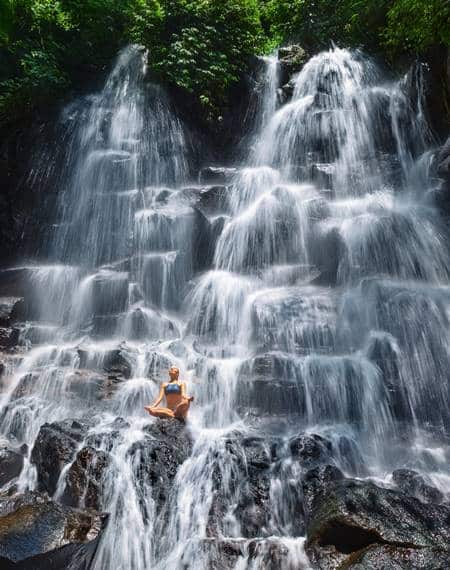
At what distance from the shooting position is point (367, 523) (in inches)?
168

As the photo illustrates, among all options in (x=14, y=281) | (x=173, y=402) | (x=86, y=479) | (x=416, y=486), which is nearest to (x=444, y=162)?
(x=416, y=486)

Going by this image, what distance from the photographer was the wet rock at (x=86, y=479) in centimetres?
548

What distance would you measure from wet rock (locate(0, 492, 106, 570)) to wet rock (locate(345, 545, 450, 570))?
253cm

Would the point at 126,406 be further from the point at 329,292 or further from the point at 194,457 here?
the point at 329,292

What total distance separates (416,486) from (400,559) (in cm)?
206

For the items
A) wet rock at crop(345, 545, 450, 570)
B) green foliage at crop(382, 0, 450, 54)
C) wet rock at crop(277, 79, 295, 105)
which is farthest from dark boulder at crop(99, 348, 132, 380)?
wet rock at crop(277, 79, 295, 105)

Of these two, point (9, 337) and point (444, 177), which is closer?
point (9, 337)

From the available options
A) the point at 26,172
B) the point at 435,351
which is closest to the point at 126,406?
the point at 435,351

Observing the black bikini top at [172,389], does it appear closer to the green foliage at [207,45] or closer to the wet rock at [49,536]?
the wet rock at [49,536]

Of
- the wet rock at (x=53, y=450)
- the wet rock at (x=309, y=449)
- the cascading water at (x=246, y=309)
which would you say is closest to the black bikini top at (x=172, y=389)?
the cascading water at (x=246, y=309)

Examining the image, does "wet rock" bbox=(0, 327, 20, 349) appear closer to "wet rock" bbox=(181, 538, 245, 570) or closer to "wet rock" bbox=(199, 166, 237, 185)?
"wet rock" bbox=(181, 538, 245, 570)

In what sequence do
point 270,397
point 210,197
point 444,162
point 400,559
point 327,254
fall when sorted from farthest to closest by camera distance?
point 210,197 < point 444,162 < point 327,254 < point 270,397 < point 400,559

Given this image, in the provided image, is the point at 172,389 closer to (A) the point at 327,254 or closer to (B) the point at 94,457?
(B) the point at 94,457

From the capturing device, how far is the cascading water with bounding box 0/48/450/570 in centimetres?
570
